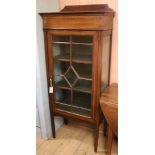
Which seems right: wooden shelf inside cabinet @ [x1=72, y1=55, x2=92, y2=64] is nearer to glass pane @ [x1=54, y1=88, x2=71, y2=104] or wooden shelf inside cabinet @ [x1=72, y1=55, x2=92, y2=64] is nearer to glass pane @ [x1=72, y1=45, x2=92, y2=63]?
glass pane @ [x1=72, y1=45, x2=92, y2=63]

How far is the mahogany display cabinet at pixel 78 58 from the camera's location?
1.65 meters

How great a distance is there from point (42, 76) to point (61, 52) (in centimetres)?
34

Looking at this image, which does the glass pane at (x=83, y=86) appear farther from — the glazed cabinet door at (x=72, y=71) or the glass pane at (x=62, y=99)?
the glass pane at (x=62, y=99)

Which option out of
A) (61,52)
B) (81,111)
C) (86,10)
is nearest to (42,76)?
(61,52)

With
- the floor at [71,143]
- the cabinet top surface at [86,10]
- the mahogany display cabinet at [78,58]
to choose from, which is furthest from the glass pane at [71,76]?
the floor at [71,143]

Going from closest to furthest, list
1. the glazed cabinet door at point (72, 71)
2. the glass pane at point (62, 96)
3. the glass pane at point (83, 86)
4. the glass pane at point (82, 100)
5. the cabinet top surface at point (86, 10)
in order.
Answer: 1. the cabinet top surface at point (86, 10)
2. the glazed cabinet door at point (72, 71)
3. the glass pane at point (83, 86)
4. the glass pane at point (82, 100)
5. the glass pane at point (62, 96)

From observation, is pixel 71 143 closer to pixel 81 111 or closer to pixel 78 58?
pixel 81 111
